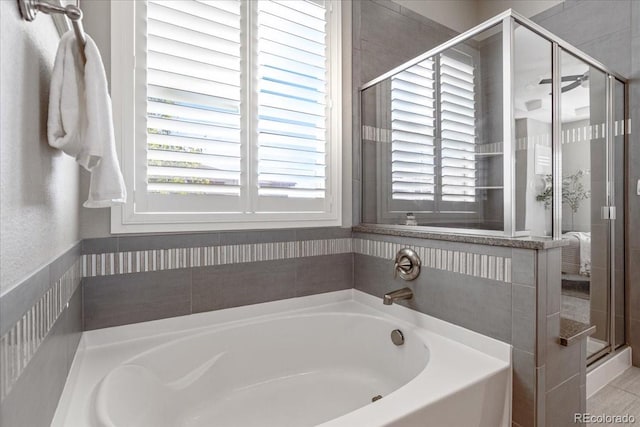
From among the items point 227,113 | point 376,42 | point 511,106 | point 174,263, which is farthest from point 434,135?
point 174,263

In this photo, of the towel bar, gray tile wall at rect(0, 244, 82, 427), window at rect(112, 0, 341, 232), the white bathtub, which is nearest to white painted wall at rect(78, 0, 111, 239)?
window at rect(112, 0, 341, 232)

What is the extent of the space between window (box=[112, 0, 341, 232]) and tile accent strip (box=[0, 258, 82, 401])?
644 mm

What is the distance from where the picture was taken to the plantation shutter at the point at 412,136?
6.45 ft

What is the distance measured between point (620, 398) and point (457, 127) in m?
1.70

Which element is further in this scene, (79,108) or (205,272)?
(205,272)

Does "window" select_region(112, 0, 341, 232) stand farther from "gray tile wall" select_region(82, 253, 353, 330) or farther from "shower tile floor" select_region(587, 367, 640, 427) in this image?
"shower tile floor" select_region(587, 367, 640, 427)

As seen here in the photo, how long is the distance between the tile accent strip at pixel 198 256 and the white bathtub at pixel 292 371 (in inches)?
10.2

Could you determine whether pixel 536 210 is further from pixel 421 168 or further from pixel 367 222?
pixel 367 222

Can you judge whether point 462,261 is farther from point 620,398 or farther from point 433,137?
point 620,398

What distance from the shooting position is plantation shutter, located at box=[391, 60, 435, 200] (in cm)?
197

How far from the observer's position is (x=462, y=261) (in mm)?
1445

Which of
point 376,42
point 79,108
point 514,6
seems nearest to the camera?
point 79,108

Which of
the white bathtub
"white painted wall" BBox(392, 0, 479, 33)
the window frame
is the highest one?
"white painted wall" BBox(392, 0, 479, 33)

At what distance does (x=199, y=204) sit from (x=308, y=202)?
62 centimetres
